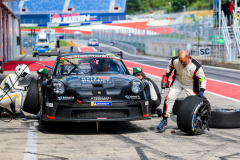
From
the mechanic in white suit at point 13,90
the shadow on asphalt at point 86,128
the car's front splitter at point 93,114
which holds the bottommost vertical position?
the shadow on asphalt at point 86,128

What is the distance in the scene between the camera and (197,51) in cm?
3122

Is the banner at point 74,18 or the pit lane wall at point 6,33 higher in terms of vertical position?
the banner at point 74,18

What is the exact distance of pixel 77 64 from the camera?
25.2 ft

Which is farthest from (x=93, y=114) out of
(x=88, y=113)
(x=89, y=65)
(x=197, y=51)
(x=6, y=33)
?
(x=6, y=33)

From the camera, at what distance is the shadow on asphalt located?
268 inches

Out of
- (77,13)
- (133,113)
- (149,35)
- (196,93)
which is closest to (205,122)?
(196,93)

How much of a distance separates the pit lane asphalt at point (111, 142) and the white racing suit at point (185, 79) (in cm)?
51

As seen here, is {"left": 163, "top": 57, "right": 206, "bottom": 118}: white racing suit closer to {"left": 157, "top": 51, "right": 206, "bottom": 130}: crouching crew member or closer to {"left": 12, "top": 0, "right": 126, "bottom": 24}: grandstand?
{"left": 157, "top": 51, "right": 206, "bottom": 130}: crouching crew member

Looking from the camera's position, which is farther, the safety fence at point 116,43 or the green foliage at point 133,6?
the green foliage at point 133,6

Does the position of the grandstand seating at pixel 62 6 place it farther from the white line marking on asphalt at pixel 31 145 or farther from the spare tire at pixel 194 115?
the spare tire at pixel 194 115

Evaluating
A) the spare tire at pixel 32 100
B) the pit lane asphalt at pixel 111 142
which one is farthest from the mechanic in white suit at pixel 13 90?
the pit lane asphalt at pixel 111 142

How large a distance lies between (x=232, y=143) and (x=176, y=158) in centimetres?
133

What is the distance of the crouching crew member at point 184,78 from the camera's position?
22.3ft

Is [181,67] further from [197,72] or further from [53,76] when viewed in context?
[53,76]
